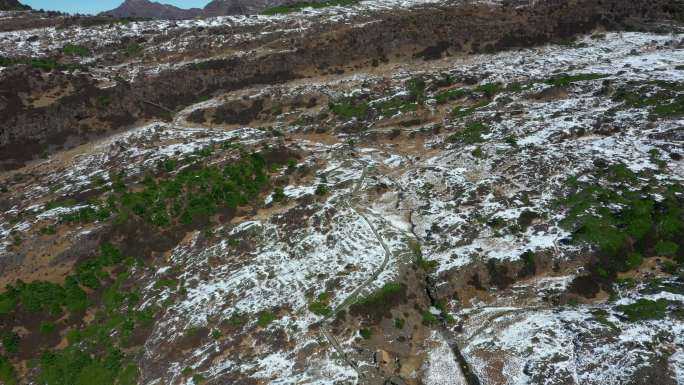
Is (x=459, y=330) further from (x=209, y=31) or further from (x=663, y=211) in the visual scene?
(x=209, y=31)

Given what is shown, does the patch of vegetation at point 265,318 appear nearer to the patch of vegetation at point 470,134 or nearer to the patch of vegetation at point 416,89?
the patch of vegetation at point 470,134

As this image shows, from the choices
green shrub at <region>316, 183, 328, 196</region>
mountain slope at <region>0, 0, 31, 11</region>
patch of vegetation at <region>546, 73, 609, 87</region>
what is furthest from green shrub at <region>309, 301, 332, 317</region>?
mountain slope at <region>0, 0, 31, 11</region>

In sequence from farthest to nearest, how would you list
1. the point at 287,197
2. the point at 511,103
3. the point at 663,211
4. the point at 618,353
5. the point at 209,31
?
the point at 209,31 → the point at 511,103 → the point at 287,197 → the point at 663,211 → the point at 618,353

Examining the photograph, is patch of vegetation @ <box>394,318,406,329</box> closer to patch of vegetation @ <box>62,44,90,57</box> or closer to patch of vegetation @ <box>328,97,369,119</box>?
patch of vegetation @ <box>328,97,369,119</box>

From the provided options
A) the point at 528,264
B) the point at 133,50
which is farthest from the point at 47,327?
the point at 133,50

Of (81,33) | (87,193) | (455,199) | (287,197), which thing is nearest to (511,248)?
(455,199)
